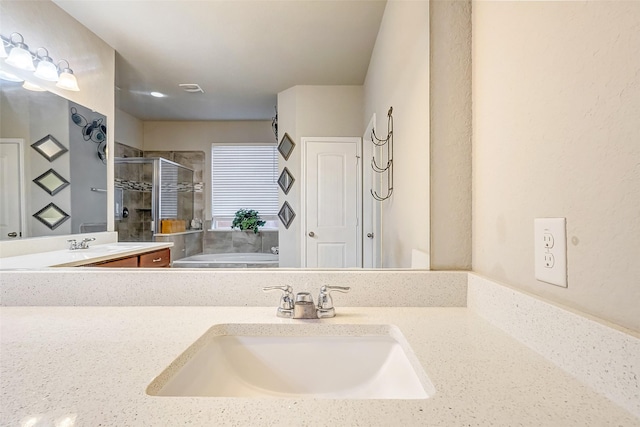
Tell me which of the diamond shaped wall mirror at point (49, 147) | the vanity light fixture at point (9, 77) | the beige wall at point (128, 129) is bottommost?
the diamond shaped wall mirror at point (49, 147)

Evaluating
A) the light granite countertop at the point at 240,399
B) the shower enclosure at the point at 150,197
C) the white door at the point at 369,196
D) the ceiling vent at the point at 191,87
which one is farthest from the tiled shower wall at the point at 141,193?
the white door at the point at 369,196

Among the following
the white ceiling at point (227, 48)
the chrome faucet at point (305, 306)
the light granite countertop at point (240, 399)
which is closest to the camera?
the light granite countertop at point (240, 399)

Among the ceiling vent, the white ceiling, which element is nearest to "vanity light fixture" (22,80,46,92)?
the white ceiling

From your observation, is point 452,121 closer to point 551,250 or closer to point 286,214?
point 551,250

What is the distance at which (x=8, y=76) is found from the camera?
45.4 inches

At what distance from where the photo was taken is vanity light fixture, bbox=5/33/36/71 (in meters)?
1.12

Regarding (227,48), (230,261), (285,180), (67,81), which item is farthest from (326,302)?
(67,81)

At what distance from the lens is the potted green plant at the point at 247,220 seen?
115cm

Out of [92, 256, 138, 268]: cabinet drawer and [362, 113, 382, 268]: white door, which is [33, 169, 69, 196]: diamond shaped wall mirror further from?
[362, 113, 382, 268]: white door

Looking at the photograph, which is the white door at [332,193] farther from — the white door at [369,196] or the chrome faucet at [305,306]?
the chrome faucet at [305,306]

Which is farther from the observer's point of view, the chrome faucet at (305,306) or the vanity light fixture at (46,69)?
the vanity light fixture at (46,69)

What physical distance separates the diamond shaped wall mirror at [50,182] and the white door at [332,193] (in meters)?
0.93

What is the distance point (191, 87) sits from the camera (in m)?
1.16

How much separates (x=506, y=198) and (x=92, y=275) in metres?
1.22
